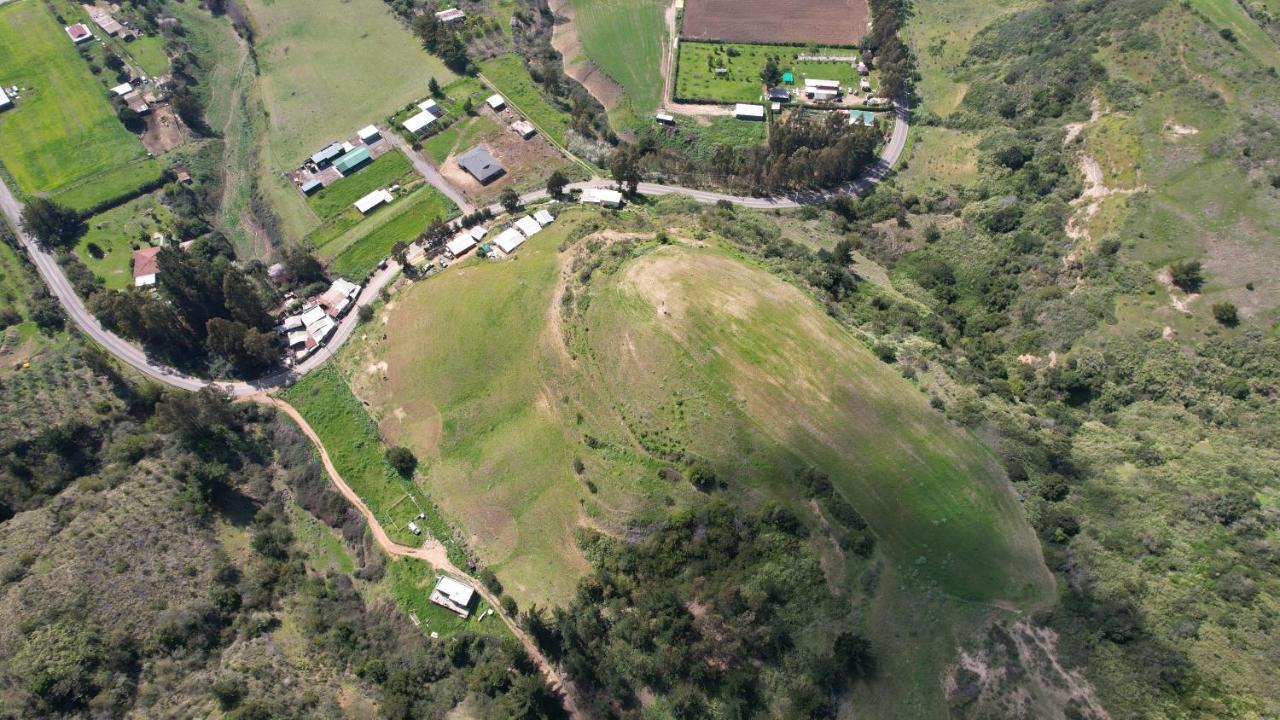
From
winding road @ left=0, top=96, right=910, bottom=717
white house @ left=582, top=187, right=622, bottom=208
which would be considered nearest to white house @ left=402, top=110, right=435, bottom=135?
winding road @ left=0, top=96, right=910, bottom=717

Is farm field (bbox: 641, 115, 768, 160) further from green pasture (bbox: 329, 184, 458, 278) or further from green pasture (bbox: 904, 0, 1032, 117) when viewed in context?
green pasture (bbox: 329, 184, 458, 278)

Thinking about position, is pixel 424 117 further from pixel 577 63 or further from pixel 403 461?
pixel 403 461

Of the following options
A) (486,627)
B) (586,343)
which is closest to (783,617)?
(486,627)

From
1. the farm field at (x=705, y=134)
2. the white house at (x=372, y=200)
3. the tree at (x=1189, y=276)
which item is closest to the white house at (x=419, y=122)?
the white house at (x=372, y=200)

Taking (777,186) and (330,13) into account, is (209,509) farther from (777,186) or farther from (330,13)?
(330,13)

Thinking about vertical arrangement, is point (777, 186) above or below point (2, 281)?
above

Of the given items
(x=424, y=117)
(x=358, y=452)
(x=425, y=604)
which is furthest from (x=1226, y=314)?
(x=424, y=117)

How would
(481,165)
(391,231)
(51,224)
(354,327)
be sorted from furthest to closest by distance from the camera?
1. (481,165)
2. (391,231)
3. (51,224)
4. (354,327)
